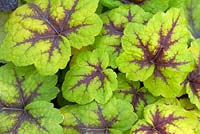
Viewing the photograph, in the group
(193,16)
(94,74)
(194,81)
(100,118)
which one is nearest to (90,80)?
(94,74)

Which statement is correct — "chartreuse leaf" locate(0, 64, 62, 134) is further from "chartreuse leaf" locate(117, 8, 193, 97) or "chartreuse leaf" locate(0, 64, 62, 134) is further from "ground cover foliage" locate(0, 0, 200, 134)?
"chartreuse leaf" locate(117, 8, 193, 97)

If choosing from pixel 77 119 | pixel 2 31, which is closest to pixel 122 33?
pixel 77 119

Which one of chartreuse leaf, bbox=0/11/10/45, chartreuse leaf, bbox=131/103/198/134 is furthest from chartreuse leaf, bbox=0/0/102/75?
chartreuse leaf, bbox=131/103/198/134

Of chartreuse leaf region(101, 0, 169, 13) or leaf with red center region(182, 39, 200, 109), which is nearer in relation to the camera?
leaf with red center region(182, 39, 200, 109)

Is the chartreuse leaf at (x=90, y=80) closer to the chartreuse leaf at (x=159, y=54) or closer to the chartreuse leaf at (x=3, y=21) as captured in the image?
the chartreuse leaf at (x=159, y=54)

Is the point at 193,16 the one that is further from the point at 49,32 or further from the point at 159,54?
the point at 49,32
